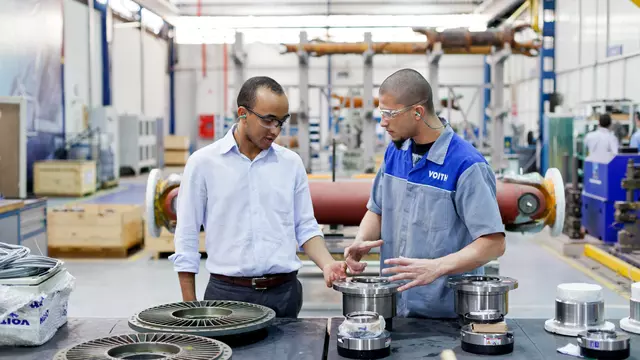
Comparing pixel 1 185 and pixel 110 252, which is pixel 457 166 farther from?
pixel 110 252

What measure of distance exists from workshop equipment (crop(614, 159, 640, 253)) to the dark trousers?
236 inches

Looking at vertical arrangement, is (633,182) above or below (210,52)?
below

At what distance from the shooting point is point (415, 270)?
264cm

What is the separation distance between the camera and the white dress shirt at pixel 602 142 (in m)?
11.2

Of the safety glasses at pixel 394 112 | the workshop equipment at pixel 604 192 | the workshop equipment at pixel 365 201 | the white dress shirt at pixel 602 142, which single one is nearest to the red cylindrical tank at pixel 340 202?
the workshop equipment at pixel 365 201

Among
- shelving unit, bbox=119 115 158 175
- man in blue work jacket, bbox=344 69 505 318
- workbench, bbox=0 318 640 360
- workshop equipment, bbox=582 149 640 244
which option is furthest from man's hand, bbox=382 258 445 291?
shelving unit, bbox=119 115 158 175

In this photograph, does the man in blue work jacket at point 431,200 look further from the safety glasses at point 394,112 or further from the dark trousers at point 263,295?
the dark trousers at point 263,295

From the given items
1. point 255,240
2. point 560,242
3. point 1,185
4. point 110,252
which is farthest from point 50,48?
point 255,240

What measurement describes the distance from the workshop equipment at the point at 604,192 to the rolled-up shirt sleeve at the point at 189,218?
21.3 feet

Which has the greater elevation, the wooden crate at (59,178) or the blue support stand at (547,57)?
the blue support stand at (547,57)

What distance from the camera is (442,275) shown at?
2730 mm

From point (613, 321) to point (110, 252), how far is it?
24.9ft

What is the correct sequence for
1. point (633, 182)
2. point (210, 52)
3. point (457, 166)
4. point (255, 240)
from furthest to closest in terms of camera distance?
point (210, 52) → point (633, 182) → point (255, 240) → point (457, 166)

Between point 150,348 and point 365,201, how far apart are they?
3944 millimetres
